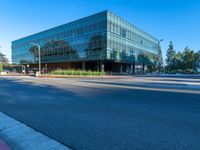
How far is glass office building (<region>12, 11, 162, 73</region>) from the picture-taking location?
49219 mm

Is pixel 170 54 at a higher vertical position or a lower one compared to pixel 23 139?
higher

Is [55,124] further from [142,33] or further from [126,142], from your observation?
[142,33]

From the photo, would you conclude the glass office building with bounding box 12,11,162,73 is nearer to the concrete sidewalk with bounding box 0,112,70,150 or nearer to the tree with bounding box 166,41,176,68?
the tree with bounding box 166,41,176,68

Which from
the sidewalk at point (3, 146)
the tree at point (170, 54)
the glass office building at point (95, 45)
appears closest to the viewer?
the sidewalk at point (3, 146)

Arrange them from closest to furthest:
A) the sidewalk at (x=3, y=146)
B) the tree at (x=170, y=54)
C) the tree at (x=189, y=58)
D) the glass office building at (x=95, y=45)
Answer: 1. the sidewalk at (x=3, y=146)
2. the glass office building at (x=95, y=45)
3. the tree at (x=189, y=58)
4. the tree at (x=170, y=54)

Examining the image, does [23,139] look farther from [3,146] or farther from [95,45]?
[95,45]

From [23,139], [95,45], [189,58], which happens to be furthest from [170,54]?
[23,139]

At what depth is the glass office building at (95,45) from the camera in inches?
1938

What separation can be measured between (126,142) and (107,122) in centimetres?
164

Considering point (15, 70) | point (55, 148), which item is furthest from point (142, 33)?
point (55, 148)

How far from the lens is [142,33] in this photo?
64.8 meters

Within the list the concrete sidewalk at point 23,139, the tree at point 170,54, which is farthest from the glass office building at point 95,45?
the concrete sidewalk at point 23,139

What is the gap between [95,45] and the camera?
166 feet

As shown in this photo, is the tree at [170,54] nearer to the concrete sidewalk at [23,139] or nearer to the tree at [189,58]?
the tree at [189,58]
